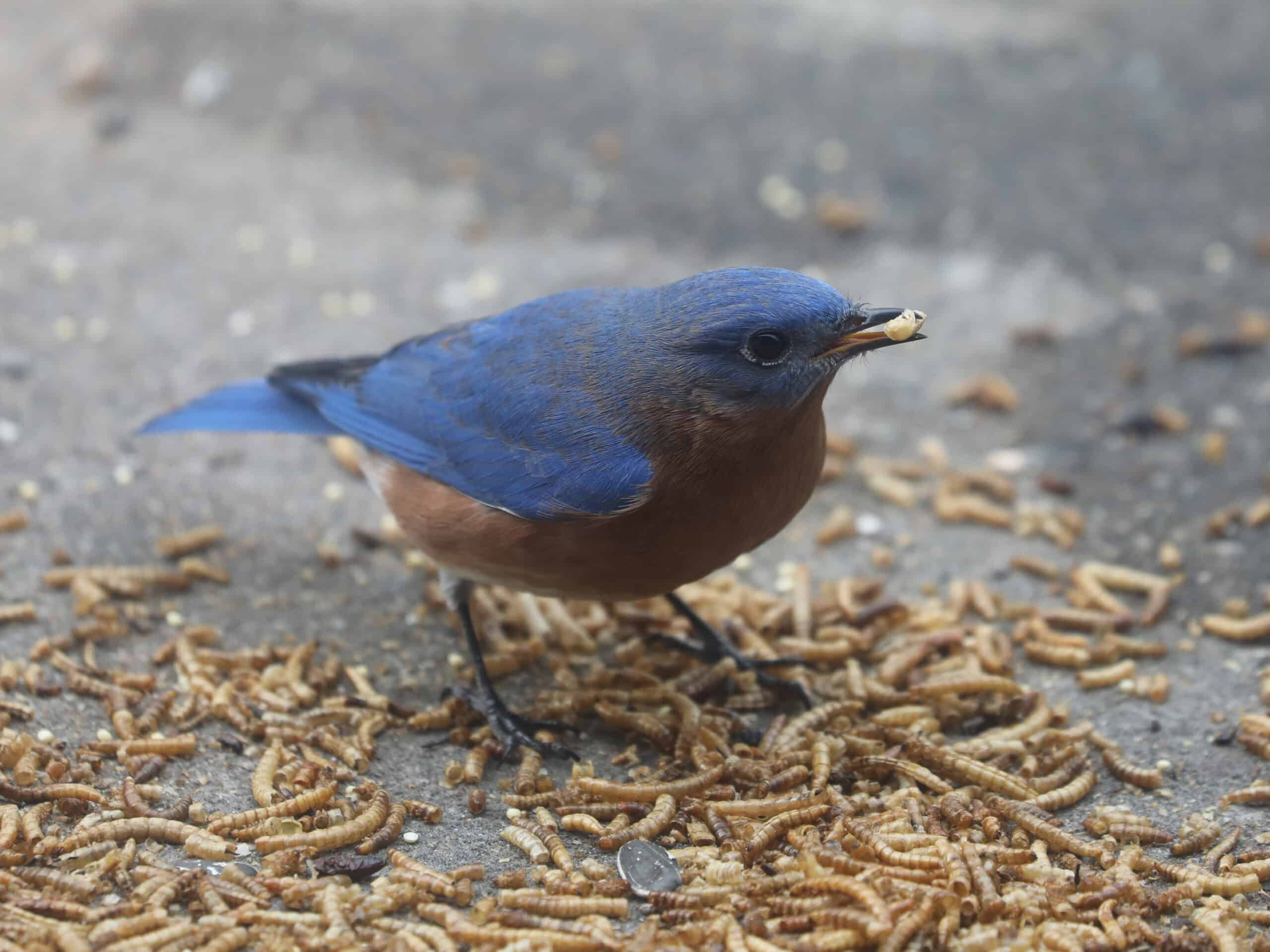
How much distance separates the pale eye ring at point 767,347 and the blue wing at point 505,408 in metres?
0.50

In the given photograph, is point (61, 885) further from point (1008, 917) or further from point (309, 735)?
point (1008, 917)

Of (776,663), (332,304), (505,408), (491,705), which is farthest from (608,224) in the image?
(491,705)

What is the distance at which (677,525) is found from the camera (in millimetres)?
4316

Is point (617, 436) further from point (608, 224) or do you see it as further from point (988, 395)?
point (608, 224)

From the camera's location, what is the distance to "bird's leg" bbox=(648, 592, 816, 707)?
16.6ft

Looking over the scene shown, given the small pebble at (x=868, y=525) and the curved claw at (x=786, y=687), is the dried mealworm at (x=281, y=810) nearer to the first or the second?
the curved claw at (x=786, y=687)

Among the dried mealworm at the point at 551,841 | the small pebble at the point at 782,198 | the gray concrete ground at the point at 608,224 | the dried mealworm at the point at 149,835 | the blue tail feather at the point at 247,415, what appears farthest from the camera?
the small pebble at the point at 782,198

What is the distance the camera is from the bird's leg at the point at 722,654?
507cm

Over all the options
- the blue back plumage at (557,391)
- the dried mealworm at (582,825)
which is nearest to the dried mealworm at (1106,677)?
the blue back plumage at (557,391)

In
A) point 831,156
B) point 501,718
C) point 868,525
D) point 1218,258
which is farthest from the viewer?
point 831,156

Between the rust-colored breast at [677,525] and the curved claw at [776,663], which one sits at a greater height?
the rust-colored breast at [677,525]

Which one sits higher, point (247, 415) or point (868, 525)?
point (247, 415)

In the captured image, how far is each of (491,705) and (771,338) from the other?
175 cm

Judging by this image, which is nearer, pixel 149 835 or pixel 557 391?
pixel 149 835
